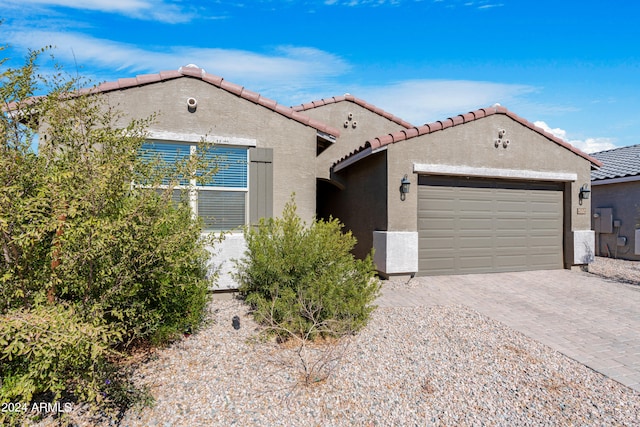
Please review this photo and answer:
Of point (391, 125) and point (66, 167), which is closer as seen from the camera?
point (66, 167)

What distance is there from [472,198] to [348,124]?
4.95m

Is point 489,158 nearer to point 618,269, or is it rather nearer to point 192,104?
point 618,269

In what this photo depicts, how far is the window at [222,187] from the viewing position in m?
6.54

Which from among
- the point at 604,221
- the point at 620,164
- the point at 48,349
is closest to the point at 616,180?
Result: the point at 604,221

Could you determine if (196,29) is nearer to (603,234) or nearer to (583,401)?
(583,401)

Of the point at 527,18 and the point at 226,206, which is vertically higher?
the point at 527,18

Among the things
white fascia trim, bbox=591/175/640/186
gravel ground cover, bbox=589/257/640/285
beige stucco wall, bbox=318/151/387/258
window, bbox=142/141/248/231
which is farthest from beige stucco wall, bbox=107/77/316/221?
white fascia trim, bbox=591/175/640/186

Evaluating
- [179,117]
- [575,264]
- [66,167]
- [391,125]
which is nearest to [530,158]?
[575,264]

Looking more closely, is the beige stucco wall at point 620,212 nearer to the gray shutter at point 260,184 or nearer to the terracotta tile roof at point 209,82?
the terracotta tile roof at point 209,82

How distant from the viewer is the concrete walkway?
4617mm

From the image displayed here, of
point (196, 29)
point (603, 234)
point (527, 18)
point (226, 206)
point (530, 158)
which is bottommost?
point (603, 234)

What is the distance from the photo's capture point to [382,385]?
12.2 feet

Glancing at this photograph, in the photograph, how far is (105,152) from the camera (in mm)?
3363

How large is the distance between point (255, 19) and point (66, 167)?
6.30m
